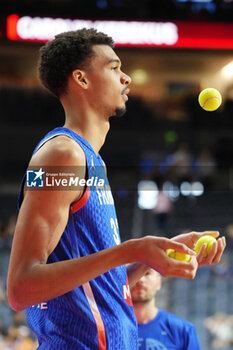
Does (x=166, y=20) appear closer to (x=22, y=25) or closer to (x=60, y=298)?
(x=22, y=25)

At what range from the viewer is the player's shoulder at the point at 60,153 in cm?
112

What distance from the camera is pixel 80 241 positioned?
1165mm

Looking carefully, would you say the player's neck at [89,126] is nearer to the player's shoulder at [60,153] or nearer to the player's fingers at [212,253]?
the player's shoulder at [60,153]

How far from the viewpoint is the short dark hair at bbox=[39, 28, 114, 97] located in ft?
4.36

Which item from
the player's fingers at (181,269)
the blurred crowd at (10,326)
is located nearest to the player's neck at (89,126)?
the player's fingers at (181,269)

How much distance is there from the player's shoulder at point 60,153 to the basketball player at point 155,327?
1220 mm

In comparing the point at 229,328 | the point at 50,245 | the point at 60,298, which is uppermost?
the point at 50,245

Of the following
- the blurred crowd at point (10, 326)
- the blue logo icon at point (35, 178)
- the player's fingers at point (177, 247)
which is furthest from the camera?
the blurred crowd at point (10, 326)

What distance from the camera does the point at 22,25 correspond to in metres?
9.23

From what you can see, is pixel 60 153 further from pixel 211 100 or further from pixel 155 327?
pixel 155 327

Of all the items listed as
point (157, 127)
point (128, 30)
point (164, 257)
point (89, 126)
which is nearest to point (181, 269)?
point (164, 257)

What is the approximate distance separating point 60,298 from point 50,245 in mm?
132

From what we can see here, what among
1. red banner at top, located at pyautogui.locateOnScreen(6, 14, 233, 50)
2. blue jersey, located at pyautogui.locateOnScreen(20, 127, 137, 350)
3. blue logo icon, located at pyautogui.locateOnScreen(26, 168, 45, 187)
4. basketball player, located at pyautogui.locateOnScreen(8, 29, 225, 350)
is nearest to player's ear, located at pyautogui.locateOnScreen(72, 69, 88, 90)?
basketball player, located at pyautogui.locateOnScreen(8, 29, 225, 350)

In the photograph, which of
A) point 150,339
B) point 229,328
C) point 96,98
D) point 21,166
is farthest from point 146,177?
point 96,98
